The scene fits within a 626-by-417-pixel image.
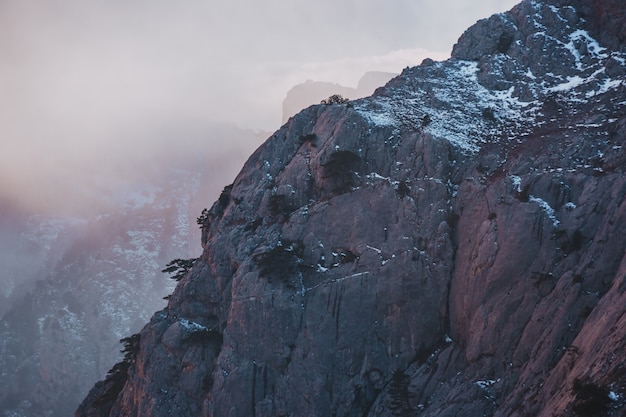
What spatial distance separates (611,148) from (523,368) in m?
20.3

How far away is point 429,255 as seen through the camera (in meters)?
50.2

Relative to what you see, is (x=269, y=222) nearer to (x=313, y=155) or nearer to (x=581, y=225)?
(x=313, y=155)

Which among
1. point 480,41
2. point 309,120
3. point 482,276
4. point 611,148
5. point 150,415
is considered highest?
point 480,41

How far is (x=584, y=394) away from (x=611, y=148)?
24.8m

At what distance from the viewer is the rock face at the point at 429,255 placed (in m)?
40.5

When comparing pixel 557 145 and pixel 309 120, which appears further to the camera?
pixel 309 120

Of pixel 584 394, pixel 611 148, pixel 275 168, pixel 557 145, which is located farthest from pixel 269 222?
pixel 584 394

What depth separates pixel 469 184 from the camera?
5206 cm

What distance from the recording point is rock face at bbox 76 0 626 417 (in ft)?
133

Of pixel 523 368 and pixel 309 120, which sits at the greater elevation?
pixel 309 120

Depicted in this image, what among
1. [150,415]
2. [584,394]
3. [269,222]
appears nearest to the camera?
[584,394]

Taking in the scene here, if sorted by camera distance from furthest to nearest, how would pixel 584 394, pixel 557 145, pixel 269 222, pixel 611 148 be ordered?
pixel 269 222 < pixel 557 145 < pixel 611 148 < pixel 584 394

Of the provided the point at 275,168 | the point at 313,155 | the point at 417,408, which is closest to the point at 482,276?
the point at 417,408

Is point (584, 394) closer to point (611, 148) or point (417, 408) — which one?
point (417, 408)
